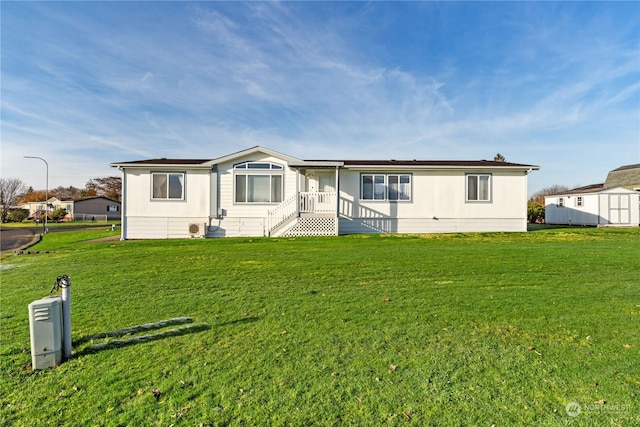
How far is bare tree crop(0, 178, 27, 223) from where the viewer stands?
50.8 metres

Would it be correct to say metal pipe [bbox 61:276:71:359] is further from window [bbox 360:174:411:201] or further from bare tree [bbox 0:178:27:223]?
bare tree [bbox 0:178:27:223]

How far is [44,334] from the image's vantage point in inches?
129

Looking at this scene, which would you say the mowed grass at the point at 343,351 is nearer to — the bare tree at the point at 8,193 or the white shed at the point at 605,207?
the white shed at the point at 605,207

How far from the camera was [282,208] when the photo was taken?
1653cm

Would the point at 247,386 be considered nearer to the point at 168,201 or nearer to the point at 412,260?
the point at 412,260

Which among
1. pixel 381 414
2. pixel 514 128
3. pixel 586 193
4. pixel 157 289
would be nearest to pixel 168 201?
pixel 157 289

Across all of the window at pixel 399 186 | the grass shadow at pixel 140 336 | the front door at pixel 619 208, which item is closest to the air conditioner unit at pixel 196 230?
the window at pixel 399 186

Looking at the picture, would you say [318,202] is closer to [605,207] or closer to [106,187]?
[605,207]

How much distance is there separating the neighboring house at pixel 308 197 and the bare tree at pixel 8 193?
50507mm

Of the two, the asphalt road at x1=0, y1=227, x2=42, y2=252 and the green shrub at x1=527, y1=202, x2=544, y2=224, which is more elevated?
the green shrub at x1=527, y1=202, x2=544, y2=224

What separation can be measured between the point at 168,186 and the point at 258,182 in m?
4.61

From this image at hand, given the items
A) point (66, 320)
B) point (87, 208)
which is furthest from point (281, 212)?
point (87, 208)

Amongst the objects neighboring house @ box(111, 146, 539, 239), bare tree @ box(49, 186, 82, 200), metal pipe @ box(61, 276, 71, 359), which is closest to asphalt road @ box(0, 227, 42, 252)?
neighboring house @ box(111, 146, 539, 239)

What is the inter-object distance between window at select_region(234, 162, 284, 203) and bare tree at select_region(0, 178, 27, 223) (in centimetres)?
5355
